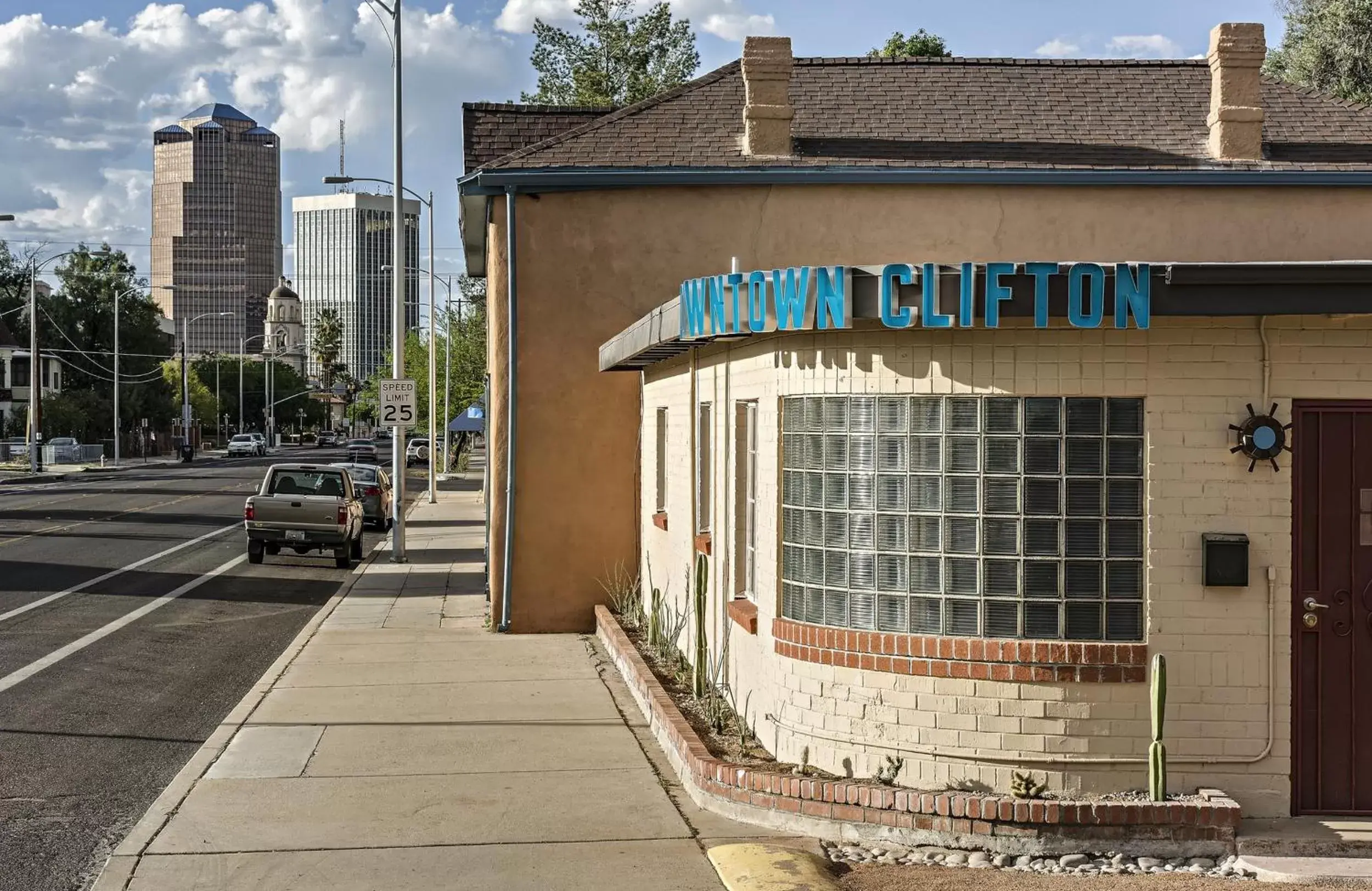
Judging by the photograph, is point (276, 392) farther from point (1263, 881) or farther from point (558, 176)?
point (1263, 881)

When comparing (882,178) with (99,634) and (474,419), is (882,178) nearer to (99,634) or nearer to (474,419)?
(99,634)

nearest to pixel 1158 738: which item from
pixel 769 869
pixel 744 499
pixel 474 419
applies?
pixel 769 869

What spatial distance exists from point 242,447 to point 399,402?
76575mm

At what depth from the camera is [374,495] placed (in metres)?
35.8

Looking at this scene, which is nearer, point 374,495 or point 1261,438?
point 1261,438

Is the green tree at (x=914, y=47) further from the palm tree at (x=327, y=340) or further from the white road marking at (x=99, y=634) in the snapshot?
the palm tree at (x=327, y=340)

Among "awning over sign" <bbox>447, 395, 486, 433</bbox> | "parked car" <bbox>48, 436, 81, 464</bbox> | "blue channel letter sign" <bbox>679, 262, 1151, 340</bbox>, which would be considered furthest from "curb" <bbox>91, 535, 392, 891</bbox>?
"parked car" <bbox>48, 436, 81, 464</bbox>

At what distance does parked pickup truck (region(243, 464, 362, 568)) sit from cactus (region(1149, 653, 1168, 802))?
18901 mm

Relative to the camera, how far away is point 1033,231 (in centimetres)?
1747

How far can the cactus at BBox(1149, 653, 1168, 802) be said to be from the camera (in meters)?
7.98

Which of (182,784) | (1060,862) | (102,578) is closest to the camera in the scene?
(1060,862)

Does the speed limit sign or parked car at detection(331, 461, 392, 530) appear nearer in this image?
the speed limit sign

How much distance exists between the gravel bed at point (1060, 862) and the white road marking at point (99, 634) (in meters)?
8.93

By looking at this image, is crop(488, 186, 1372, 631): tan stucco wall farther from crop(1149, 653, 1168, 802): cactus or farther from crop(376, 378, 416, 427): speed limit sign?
crop(1149, 653, 1168, 802): cactus
